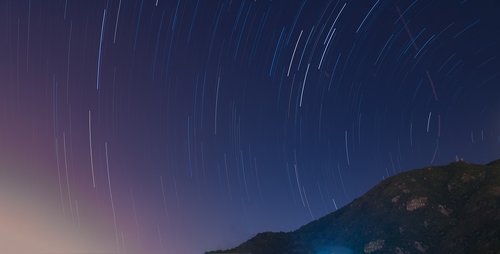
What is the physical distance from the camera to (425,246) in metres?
115

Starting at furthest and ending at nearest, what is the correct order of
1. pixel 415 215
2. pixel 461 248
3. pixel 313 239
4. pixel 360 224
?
pixel 313 239 < pixel 360 224 < pixel 415 215 < pixel 461 248

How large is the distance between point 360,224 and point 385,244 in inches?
710

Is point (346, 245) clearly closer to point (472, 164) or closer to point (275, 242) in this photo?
point (275, 242)

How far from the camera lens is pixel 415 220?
127 meters

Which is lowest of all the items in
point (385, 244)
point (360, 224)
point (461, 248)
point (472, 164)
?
point (461, 248)

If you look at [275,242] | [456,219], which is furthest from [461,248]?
[275,242]

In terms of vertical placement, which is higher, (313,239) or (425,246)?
(313,239)

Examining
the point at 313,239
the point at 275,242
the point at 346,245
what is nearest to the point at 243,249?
the point at 275,242

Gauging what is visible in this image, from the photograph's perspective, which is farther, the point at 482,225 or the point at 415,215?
the point at 415,215

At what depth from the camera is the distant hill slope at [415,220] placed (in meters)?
114

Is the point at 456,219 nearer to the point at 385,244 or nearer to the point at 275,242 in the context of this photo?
the point at 385,244

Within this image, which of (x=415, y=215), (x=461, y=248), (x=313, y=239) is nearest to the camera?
(x=461, y=248)

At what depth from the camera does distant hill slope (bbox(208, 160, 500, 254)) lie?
113750mm

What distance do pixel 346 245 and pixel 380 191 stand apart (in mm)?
31020
